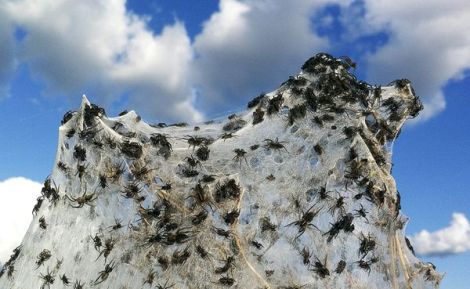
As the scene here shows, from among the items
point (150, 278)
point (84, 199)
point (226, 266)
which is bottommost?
point (150, 278)

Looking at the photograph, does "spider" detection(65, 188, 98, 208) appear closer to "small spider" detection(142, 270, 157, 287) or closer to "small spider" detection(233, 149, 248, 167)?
"small spider" detection(142, 270, 157, 287)

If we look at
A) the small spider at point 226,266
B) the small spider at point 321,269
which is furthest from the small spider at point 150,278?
the small spider at point 321,269

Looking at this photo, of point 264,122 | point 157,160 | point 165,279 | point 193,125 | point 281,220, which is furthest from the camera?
point 193,125

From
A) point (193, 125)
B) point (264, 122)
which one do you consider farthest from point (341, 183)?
point (193, 125)

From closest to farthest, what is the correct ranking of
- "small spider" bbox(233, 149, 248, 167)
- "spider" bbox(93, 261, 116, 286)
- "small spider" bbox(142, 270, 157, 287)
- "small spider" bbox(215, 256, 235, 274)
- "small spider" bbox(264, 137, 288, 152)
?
"small spider" bbox(215, 256, 235, 274)
"small spider" bbox(142, 270, 157, 287)
"spider" bbox(93, 261, 116, 286)
"small spider" bbox(233, 149, 248, 167)
"small spider" bbox(264, 137, 288, 152)

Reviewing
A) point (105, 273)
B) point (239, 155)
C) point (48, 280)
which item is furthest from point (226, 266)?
point (48, 280)

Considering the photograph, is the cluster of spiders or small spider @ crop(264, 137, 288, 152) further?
small spider @ crop(264, 137, 288, 152)

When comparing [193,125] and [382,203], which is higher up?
[193,125]

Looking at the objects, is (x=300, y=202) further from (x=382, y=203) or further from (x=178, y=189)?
(x=178, y=189)

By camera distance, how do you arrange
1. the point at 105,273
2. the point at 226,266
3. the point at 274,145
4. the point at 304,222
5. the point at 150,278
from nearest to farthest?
the point at 226,266 → the point at 150,278 → the point at 105,273 → the point at 304,222 → the point at 274,145

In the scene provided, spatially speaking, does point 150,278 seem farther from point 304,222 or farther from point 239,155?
point 239,155

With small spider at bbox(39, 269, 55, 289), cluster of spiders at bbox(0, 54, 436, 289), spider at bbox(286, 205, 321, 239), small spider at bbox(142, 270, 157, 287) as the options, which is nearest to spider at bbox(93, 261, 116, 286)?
cluster of spiders at bbox(0, 54, 436, 289)
